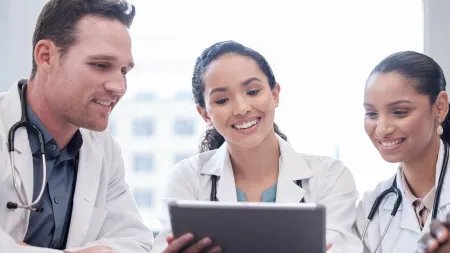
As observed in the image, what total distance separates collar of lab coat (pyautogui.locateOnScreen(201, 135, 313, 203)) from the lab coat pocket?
357mm

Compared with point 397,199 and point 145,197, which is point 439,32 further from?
point 145,197

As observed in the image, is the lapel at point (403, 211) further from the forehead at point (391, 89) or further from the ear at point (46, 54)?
the ear at point (46, 54)

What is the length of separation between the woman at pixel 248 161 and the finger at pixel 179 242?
0.38 meters

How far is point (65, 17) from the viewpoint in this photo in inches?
62.0

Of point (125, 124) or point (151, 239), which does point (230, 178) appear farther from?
point (125, 124)

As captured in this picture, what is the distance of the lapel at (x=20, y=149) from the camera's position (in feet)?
4.79

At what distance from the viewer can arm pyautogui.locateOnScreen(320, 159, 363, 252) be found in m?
1.51

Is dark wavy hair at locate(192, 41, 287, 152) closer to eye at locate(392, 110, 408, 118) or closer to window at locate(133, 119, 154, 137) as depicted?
eye at locate(392, 110, 408, 118)

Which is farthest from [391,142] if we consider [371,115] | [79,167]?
[79,167]

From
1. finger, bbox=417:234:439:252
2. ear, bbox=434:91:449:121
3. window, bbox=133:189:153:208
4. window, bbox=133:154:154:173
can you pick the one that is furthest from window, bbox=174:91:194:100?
finger, bbox=417:234:439:252

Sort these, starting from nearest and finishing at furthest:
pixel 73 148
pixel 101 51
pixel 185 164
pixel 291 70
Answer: pixel 101 51
pixel 73 148
pixel 185 164
pixel 291 70

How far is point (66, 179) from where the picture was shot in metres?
1.63

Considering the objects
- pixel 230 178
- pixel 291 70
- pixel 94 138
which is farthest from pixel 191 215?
pixel 291 70

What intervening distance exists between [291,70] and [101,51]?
96cm
